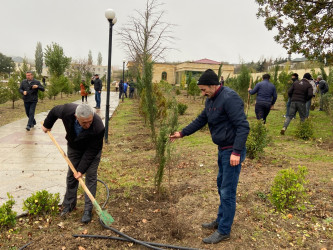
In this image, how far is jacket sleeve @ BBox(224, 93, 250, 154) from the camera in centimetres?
253

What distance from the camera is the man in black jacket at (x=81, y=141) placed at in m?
2.94

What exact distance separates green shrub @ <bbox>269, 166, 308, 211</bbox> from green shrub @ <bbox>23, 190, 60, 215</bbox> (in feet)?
9.57

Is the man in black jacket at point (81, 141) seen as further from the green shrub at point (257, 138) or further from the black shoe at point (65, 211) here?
the green shrub at point (257, 138)

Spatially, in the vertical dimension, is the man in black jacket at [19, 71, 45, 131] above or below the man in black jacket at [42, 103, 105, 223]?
above

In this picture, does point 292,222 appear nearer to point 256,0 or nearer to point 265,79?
point 265,79

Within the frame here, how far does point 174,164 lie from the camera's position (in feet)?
18.3

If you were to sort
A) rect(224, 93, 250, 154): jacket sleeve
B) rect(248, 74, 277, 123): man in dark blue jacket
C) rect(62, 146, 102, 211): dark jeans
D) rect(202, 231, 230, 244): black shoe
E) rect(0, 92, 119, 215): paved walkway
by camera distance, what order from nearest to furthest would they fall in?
rect(224, 93, 250, 154): jacket sleeve
rect(202, 231, 230, 244): black shoe
rect(62, 146, 102, 211): dark jeans
rect(0, 92, 119, 215): paved walkway
rect(248, 74, 277, 123): man in dark blue jacket

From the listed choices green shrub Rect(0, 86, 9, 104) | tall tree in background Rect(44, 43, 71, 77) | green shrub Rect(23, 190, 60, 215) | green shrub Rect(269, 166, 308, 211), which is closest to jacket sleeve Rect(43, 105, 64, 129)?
green shrub Rect(23, 190, 60, 215)

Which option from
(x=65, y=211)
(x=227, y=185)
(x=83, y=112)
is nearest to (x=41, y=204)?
(x=65, y=211)

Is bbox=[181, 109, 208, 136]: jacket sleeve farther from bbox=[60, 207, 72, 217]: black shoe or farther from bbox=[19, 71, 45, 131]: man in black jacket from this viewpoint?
bbox=[19, 71, 45, 131]: man in black jacket

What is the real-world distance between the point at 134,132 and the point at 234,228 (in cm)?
622

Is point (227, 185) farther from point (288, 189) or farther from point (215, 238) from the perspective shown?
point (288, 189)

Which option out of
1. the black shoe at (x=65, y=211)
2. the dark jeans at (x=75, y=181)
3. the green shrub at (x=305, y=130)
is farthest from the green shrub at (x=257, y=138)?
the black shoe at (x=65, y=211)

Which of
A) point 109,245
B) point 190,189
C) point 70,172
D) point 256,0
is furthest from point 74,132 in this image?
point 256,0
